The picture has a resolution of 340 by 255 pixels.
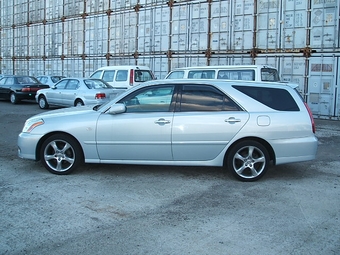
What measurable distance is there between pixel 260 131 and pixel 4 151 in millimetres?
5109

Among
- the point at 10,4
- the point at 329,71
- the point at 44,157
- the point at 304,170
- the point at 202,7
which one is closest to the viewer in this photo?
the point at 44,157

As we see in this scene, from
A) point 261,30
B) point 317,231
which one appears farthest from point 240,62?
point 317,231

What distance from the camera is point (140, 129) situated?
19.3ft

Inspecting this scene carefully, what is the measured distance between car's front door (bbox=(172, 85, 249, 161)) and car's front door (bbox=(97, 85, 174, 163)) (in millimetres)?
146

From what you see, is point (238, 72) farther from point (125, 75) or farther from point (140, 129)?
point (140, 129)

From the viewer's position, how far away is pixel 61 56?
24859 millimetres

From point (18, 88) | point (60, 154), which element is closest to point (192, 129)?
point (60, 154)

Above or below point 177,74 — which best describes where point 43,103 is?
below

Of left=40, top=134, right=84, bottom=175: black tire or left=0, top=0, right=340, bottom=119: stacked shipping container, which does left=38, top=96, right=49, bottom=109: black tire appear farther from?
left=40, top=134, right=84, bottom=175: black tire

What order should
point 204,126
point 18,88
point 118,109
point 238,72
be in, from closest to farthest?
1. point 204,126
2. point 118,109
3. point 238,72
4. point 18,88

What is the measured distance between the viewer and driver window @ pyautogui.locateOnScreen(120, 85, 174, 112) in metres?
6.01

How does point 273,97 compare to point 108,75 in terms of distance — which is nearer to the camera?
point 273,97

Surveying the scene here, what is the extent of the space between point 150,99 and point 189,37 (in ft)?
40.9

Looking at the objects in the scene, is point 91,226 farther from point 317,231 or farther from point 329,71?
point 329,71
